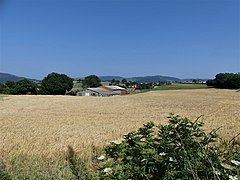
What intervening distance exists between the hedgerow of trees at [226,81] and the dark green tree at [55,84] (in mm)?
53294

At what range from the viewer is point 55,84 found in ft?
301

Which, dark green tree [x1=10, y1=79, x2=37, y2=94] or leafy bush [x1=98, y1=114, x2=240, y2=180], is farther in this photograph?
dark green tree [x1=10, y1=79, x2=37, y2=94]

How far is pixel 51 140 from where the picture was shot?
871 centimetres

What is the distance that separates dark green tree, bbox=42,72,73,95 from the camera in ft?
299

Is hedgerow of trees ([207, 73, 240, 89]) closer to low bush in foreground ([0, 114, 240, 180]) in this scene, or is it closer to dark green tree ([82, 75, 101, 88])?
dark green tree ([82, 75, 101, 88])

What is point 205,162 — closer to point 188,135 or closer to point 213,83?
point 188,135

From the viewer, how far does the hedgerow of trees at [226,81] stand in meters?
73.3

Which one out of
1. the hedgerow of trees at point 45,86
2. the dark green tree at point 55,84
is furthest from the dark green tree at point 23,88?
the dark green tree at point 55,84

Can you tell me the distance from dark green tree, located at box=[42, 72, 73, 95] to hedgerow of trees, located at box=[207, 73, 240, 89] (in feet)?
175

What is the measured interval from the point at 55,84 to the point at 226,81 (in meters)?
57.8

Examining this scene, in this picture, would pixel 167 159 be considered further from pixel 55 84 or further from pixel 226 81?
pixel 55 84

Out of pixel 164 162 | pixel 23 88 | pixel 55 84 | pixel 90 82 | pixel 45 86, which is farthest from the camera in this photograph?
pixel 90 82

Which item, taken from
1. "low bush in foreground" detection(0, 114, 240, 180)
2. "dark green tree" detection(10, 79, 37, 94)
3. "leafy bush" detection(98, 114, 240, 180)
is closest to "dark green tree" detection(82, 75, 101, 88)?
"dark green tree" detection(10, 79, 37, 94)

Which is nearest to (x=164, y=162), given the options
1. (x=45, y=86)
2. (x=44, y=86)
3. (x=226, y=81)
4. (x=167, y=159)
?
(x=167, y=159)
